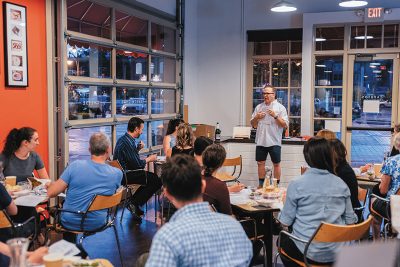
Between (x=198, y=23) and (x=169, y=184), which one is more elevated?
(x=198, y=23)

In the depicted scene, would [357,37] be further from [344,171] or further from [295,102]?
[344,171]

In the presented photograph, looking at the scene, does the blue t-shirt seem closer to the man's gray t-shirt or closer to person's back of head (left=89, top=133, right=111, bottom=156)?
person's back of head (left=89, top=133, right=111, bottom=156)

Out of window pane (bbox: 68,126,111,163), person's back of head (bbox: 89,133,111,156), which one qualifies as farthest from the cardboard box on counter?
person's back of head (bbox: 89,133,111,156)

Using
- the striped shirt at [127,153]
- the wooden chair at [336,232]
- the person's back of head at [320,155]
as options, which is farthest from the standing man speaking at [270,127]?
the wooden chair at [336,232]

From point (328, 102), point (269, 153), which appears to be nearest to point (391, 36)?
point (328, 102)

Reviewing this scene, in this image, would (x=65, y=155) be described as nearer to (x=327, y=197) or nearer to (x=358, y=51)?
(x=327, y=197)

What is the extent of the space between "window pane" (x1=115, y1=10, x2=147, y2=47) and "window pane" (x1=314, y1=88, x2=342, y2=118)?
339 cm

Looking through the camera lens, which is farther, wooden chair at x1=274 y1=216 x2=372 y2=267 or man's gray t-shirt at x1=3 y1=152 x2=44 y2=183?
man's gray t-shirt at x1=3 y1=152 x2=44 y2=183

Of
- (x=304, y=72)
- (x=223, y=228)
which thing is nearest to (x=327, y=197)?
(x=223, y=228)

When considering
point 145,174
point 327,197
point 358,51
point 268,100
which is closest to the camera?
point 327,197

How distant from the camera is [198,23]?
9.31 metres

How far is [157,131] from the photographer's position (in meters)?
8.08

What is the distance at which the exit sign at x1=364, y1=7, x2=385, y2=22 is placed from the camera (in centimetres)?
786

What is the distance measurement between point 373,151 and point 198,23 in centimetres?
418
